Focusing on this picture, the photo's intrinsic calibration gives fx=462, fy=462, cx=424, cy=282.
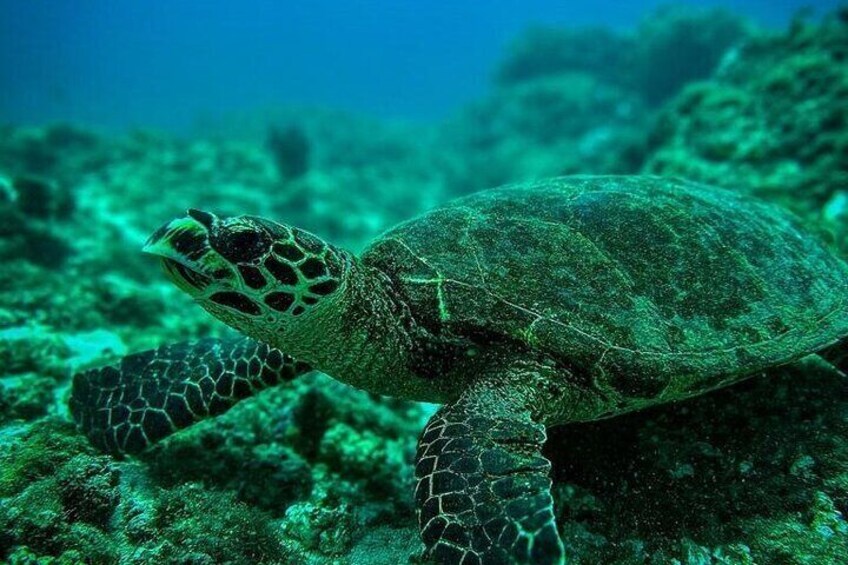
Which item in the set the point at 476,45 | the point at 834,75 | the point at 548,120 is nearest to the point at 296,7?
the point at 476,45

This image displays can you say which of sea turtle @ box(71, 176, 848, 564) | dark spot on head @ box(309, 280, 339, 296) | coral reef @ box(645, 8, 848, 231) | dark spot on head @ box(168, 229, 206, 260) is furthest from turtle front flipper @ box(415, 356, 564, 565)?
coral reef @ box(645, 8, 848, 231)

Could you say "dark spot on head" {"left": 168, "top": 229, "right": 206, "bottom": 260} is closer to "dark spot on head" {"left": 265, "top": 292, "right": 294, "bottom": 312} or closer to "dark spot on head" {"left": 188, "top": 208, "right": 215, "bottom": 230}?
"dark spot on head" {"left": 188, "top": 208, "right": 215, "bottom": 230}

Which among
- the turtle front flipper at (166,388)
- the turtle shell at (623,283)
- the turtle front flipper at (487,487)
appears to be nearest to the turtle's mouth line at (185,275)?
the turtle front flipper at (166,388)

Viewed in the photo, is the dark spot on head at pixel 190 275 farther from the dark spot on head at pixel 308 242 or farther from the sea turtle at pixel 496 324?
the dark spot on head at pixel 308 242

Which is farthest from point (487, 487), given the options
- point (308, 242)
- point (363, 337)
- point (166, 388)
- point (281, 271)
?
point (166, 388)

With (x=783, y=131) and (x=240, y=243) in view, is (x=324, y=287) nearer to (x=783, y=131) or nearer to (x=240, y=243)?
(x=240, y=243)

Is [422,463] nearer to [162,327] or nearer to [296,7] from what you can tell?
[162,327]
